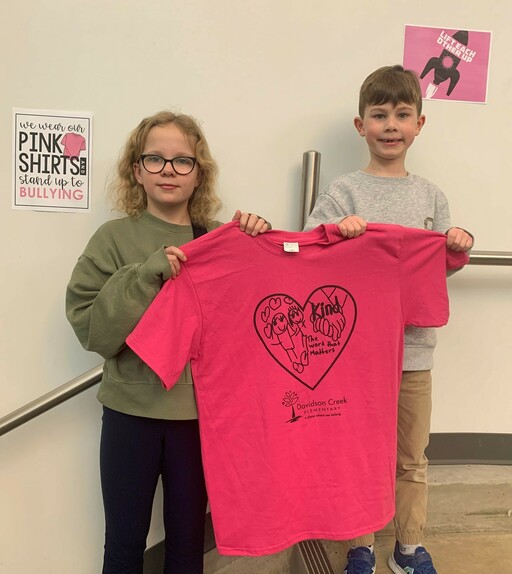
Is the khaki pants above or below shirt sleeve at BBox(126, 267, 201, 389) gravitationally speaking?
below

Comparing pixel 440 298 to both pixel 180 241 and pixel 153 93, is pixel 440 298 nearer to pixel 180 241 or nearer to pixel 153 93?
pixel 180 241

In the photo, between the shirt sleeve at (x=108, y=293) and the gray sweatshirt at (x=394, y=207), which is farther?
the gray sweatshirt at (x=394, y=207)

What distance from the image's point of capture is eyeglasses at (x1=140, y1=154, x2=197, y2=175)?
95cm

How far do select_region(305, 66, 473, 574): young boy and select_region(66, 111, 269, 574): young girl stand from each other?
326 mm

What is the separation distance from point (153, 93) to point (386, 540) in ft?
4.45

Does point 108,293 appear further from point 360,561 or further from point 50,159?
point 360,561

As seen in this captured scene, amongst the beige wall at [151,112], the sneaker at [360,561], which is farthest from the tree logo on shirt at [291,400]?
the beige wall at [151,112]

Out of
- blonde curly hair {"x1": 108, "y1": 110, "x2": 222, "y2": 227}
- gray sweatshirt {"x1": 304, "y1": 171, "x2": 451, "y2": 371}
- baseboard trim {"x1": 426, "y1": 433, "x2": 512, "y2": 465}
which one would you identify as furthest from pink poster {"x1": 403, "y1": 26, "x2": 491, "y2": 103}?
baseboard trim {"x1": 426, "y1": 433, "x2": 512, "y2": 465}

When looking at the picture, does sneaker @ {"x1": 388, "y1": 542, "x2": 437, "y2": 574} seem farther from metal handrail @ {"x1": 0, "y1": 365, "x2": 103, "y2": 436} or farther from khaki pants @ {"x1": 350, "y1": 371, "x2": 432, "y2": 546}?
metal handrail @ {"x1": 0, "y1": 365, "x2": 103, "y2": 436}

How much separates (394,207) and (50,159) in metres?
0.89

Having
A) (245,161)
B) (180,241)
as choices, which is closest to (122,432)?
(180,241)

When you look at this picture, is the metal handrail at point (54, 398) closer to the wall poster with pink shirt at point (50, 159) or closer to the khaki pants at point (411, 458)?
the wall poster with pink shirt at point (50, 159)

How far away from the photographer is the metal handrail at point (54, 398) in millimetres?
1068

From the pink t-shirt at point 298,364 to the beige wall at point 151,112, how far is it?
1.43ft
